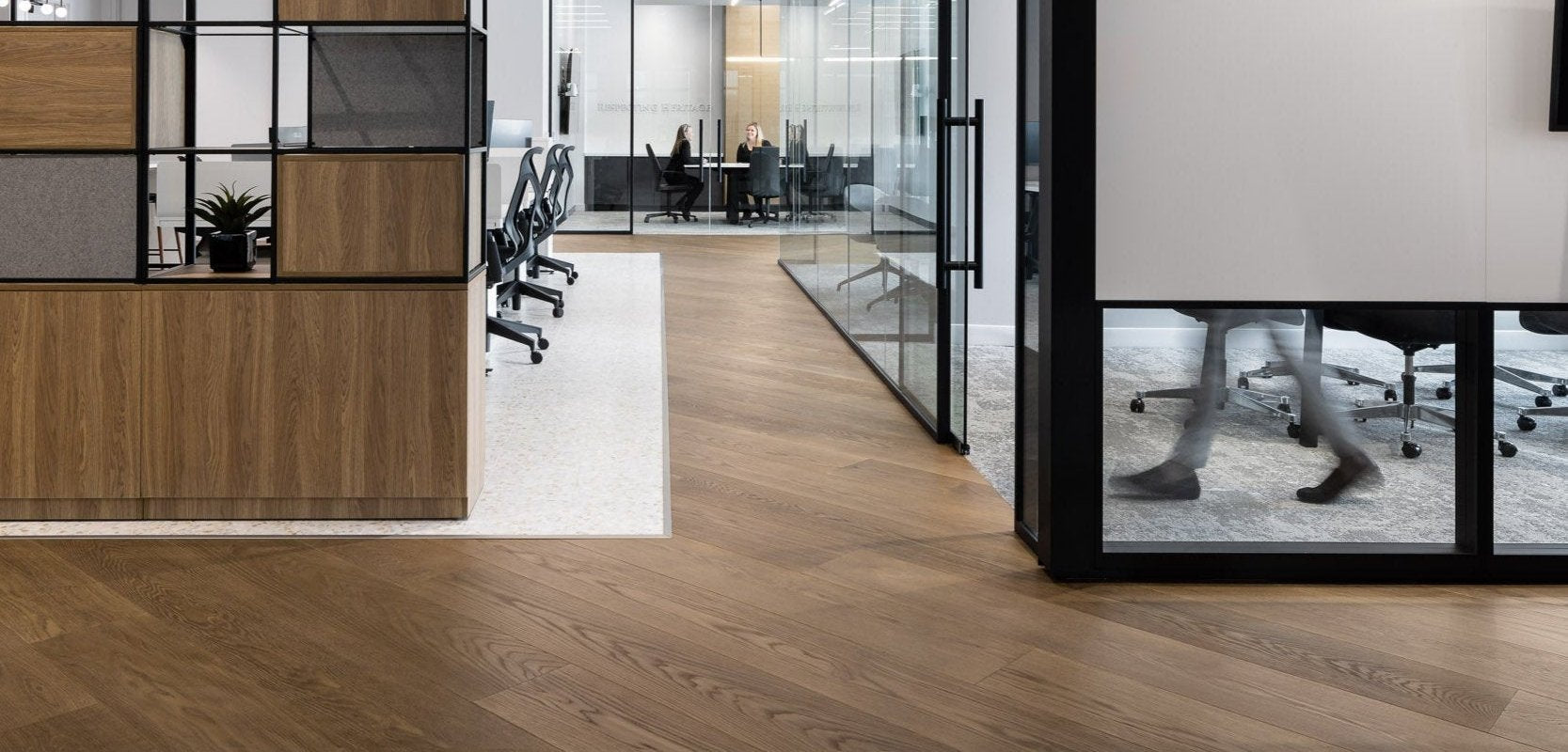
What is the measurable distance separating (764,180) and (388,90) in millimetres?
10923

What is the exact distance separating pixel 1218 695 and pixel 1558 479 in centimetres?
151

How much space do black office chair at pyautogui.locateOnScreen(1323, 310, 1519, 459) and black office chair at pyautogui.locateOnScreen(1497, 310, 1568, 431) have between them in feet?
0.52

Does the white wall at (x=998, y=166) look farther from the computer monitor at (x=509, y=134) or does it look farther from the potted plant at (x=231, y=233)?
the potted plant at (x=231, y=233)

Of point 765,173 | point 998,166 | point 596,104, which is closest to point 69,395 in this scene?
point 998,166

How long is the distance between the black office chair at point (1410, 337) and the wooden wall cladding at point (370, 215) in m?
2.16

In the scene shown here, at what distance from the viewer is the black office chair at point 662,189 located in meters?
14.6

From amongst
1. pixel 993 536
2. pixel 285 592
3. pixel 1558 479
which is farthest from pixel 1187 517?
pixel 285 592

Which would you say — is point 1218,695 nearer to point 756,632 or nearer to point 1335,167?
point 756,632

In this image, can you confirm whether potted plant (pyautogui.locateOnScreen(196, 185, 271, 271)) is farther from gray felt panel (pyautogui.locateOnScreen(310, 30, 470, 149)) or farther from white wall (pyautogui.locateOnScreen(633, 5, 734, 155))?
white wall (pyautogui.locateOnScreen(633, 5, 734, 155))

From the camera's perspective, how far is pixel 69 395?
324cm

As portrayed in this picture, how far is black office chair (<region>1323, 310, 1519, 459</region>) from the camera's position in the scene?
114 inches

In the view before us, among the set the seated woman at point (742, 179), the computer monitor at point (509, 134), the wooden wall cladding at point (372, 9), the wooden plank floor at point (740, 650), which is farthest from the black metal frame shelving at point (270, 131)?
the seated woman at point (742, 179)

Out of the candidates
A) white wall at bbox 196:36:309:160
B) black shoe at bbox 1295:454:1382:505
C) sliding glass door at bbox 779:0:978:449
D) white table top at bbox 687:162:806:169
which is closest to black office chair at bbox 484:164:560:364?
sliding glass door at bbox 779:0:978:449

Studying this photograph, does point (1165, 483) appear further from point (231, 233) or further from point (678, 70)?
point (678, 70)
